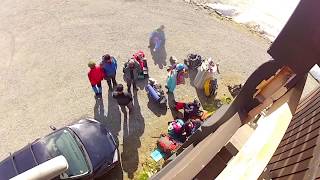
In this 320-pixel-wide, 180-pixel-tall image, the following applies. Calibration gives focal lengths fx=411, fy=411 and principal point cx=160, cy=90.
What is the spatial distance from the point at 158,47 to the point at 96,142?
605 cm

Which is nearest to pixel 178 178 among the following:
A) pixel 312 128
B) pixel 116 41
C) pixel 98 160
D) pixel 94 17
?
pixel 312 128

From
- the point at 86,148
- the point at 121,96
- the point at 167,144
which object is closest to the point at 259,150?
the point at 86,148

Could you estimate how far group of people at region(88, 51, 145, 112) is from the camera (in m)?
13.9

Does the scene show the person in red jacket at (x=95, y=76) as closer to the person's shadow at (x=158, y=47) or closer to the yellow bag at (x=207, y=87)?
the person's shadow at (x=158, y=47)

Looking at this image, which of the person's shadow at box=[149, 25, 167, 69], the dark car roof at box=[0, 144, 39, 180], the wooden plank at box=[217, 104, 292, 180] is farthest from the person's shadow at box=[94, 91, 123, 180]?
the wooden plank at box=[217, 104, 292, 180]

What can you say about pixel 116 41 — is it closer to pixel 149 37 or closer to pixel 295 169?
pixel 149 37

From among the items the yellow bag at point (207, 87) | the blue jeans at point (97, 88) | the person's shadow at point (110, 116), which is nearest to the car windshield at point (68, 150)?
the person's shadow at point (110, 116)

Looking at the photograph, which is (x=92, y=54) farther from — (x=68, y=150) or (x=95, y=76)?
(x=68, y=150)

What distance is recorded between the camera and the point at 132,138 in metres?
14.1

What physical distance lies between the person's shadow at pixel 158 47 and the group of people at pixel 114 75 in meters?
1.00

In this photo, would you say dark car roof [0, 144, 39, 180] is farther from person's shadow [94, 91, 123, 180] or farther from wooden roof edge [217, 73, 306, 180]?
wooden roof edge [217, 73, 306, 180]

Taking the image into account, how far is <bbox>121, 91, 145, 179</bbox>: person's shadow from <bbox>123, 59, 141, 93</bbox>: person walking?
1.89 feet

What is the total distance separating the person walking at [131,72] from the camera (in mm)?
14742

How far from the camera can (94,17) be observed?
18234 mm
